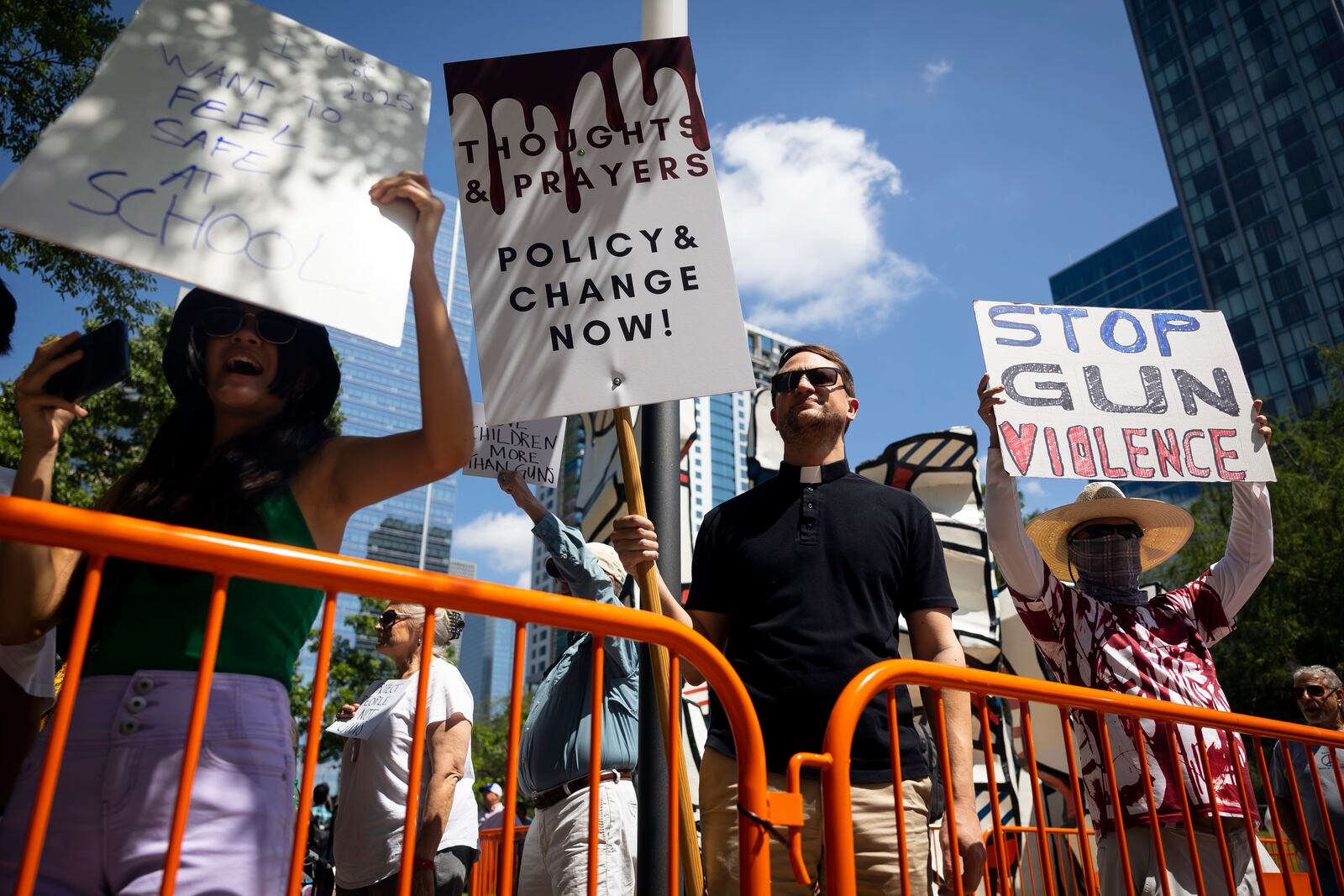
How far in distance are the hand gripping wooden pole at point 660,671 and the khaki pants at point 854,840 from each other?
6 centimetres

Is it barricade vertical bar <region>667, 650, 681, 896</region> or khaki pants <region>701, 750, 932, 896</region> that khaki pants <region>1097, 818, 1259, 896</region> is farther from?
barricade vertical bar <region>667, 650, 681, 896</region>

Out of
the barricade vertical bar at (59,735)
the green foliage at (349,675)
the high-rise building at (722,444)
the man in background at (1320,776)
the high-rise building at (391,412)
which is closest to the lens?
the barricade vertical bar at (59,735)

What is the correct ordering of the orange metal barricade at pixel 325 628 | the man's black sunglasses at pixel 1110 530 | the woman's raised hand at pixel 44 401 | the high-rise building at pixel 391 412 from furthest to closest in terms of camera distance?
the high-rise building at pixel 391 412 < the man's black sunglasses at pixel 1110 530 < the woman's raised hand at pixel 44 401 < the orange metal barricade at pixel 325 628

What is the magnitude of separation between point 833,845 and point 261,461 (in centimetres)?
153

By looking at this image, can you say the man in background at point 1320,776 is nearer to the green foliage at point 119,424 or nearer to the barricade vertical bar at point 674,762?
the barricade vertical bar at point 674,762

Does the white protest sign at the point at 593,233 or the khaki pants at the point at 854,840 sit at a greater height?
the white protest sign at the point at 593,233

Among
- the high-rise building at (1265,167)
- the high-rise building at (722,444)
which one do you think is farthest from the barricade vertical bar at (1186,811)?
the high-rise building at (722,444)

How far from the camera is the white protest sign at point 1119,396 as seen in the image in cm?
374

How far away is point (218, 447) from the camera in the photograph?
6.10ft

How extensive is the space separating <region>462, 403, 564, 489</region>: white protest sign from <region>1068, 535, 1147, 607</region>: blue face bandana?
2297 millimetres

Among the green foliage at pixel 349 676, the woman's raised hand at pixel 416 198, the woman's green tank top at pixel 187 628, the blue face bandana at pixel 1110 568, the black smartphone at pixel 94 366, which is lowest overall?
the woman's green tank top at pixel 187 628

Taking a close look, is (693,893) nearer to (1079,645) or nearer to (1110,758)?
(1110,758)

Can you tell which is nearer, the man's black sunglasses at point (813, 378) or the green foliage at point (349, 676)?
the man's black sunglasses at point (813, 378)

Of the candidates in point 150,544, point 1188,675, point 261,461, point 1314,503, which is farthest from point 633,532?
point 1314,503
